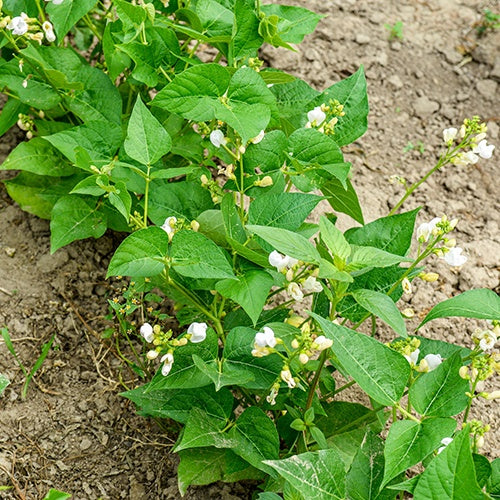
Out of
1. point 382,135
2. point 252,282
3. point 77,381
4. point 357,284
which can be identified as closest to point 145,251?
point 252,282

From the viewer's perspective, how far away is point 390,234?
72.4 inches

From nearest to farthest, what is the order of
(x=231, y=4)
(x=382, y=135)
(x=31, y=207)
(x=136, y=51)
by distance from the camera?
1. (x=136, y=51)
2. (x=231, y=4)
3. (x=31, y=207)
4. (x=382, y=135)

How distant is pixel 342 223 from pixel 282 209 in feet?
2.77

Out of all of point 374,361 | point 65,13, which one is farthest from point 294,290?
point 65,13

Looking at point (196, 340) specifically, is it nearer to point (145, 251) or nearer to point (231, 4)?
point (145, 251)

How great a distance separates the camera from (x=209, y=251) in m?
1.67

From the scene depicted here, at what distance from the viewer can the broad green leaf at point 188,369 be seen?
1.72 metres

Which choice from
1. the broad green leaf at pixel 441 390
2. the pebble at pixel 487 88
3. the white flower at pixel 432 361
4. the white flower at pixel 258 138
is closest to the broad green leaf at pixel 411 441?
the broad green leaf at pixel 441 390

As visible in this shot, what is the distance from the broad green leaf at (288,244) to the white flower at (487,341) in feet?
1.37

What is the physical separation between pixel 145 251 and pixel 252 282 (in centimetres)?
26

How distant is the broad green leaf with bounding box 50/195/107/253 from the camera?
217 centimetres

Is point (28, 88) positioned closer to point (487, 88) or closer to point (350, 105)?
point (350, 105)

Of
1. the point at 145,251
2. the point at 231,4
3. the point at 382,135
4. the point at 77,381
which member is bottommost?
the point at 77,381

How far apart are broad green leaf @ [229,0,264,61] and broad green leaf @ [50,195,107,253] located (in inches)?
24.8
